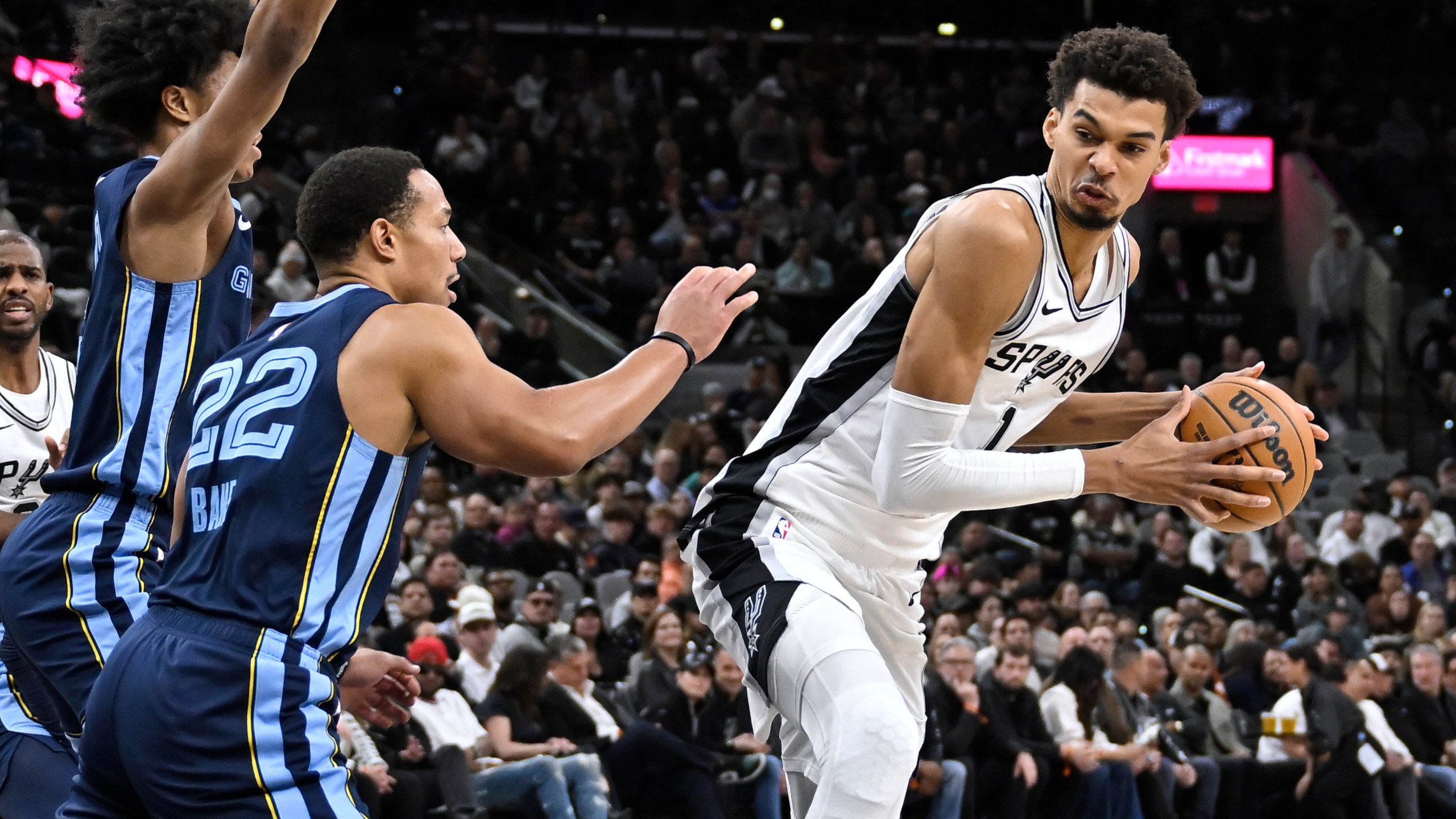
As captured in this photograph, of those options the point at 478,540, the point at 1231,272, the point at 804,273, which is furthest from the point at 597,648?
the point at 1231,272

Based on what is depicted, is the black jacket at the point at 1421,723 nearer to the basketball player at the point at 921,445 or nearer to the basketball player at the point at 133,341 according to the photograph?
the basketball player at the point at 921,445

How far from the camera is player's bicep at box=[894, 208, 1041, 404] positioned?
3.80m

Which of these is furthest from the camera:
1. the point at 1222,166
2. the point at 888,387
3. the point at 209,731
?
the point at 1222,166

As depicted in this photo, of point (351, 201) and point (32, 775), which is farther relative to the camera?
point (32, 775)

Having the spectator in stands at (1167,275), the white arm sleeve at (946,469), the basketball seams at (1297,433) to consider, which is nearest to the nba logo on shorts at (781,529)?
the white arm sleeve at (946,469)

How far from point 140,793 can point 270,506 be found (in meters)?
0.53

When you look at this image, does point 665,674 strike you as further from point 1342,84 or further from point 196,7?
point 1342,84

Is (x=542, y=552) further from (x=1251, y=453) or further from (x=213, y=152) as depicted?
(x=213, y=152)

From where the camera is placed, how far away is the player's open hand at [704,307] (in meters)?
3.20

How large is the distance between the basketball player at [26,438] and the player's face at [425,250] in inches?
60.7

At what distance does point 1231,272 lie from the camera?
18719mm

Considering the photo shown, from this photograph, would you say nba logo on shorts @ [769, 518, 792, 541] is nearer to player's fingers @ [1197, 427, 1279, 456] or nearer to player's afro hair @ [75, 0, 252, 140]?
player's fingers @ [1197, 427, 1279, 456]

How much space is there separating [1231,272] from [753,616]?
15872mm

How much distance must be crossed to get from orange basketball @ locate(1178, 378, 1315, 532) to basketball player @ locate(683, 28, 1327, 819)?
9 cm
